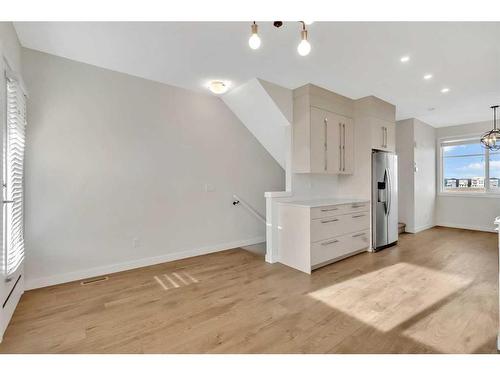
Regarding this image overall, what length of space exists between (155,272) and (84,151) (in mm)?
1711

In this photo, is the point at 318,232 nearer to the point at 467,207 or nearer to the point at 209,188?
the point at 209,188

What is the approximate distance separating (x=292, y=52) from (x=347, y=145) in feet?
6.81

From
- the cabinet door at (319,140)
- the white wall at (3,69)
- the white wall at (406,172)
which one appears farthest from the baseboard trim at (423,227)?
the white wall at (3,69)

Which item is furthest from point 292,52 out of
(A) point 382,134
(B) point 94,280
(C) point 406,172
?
(C) point 406,172

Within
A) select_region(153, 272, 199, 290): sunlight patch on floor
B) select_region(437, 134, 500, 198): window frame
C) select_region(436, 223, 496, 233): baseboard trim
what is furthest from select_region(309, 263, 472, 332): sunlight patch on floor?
select_region(437, 134, 500, 198): window frame

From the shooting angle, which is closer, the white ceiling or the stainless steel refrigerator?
the white ceiling

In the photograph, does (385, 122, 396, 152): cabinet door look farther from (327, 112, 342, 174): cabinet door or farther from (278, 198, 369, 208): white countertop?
(278, 198, 369, 208): white countertop

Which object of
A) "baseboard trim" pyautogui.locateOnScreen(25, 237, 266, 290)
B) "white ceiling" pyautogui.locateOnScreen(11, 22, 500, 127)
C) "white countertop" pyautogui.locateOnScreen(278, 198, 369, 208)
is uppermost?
"white ceiling" pyautogui.locateOnScreen(11, 22, 500, 127)

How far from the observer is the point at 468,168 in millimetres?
6062

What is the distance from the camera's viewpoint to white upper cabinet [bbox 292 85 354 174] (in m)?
3.67

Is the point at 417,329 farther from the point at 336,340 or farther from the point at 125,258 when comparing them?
the point at 125,258

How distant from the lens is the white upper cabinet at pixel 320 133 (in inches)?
144

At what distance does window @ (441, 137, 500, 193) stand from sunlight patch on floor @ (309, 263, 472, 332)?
13.6ft

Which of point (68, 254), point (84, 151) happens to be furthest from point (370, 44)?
point (68, 254)
